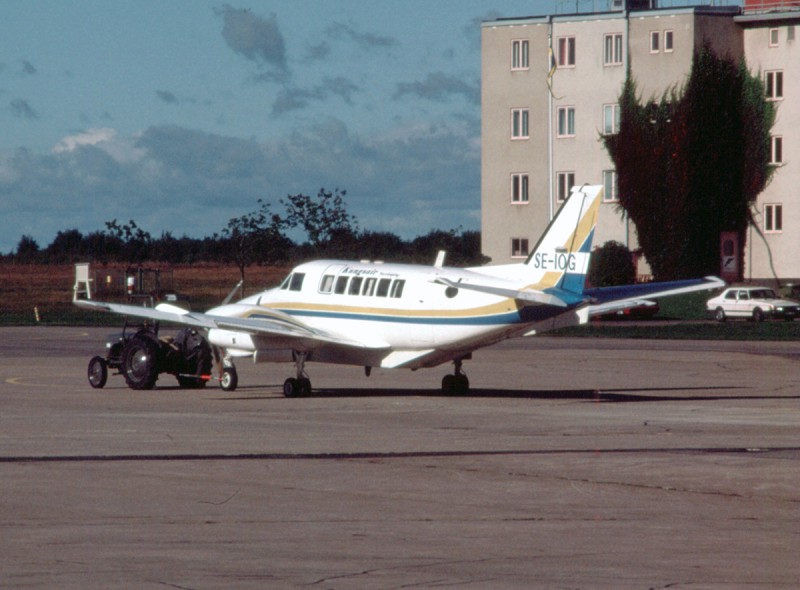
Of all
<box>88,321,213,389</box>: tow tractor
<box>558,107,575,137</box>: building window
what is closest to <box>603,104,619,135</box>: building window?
<box>558,107,575,137</box>: building window

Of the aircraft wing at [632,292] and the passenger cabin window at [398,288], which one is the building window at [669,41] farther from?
the passenger cabin window at [398,288]

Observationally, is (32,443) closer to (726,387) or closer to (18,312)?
(726,387)

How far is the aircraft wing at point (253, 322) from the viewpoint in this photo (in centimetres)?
3275

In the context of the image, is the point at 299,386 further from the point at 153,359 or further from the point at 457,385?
the point at 153,359

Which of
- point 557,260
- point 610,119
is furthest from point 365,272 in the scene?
point 610,119

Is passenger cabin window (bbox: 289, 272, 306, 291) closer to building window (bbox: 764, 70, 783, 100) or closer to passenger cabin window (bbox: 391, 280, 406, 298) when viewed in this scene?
passenger cabin window (bbox: 391, 280, 406, 298)

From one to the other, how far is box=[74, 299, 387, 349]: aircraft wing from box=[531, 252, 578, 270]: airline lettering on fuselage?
4.10m

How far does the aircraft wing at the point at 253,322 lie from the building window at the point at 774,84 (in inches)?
2484

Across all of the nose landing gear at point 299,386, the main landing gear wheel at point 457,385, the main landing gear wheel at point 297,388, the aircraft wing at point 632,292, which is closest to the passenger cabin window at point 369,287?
the nose landing gear at point 299,386

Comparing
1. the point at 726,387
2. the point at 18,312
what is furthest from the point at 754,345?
the point at 18,312

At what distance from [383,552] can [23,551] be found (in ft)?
10.4

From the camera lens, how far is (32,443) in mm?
22203

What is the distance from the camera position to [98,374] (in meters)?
35.9

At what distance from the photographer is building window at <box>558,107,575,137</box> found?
3708 inches
